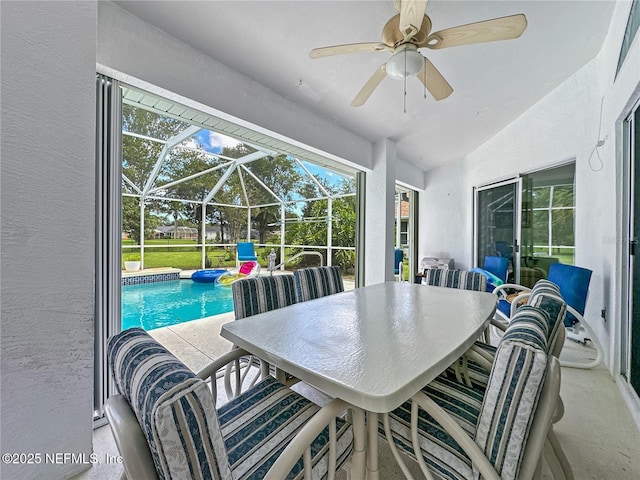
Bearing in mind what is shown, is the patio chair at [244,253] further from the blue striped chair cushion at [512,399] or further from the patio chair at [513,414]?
the blue striped chair cushion at [512,399]

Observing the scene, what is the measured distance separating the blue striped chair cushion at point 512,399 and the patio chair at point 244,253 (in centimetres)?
753

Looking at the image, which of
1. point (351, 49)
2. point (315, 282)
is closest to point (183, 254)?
point (315, 282)

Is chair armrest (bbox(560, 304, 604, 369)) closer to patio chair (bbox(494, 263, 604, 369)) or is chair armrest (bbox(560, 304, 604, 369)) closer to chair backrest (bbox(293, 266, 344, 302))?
patio chair (bbox(494, 263, 604, 369))

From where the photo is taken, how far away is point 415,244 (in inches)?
238

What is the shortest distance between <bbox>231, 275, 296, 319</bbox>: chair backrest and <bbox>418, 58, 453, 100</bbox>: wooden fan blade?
170cm

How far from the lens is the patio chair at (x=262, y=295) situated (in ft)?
5.37

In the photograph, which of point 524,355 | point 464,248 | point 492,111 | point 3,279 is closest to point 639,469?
point 524,355

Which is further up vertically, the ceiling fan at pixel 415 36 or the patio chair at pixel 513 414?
the ceiling fan at pixel 415 36

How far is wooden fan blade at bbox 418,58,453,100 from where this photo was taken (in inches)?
73.2

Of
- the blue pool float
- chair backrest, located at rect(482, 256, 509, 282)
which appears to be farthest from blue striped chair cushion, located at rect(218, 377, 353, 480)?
the blue pool float

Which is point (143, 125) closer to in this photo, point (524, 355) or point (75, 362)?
point (75, 362)

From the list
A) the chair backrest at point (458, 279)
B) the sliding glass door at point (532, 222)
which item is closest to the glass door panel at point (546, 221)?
the sliding glass door at point (532, 222)

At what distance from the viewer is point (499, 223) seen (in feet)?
14.5

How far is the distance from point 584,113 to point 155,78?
422 centimetres
